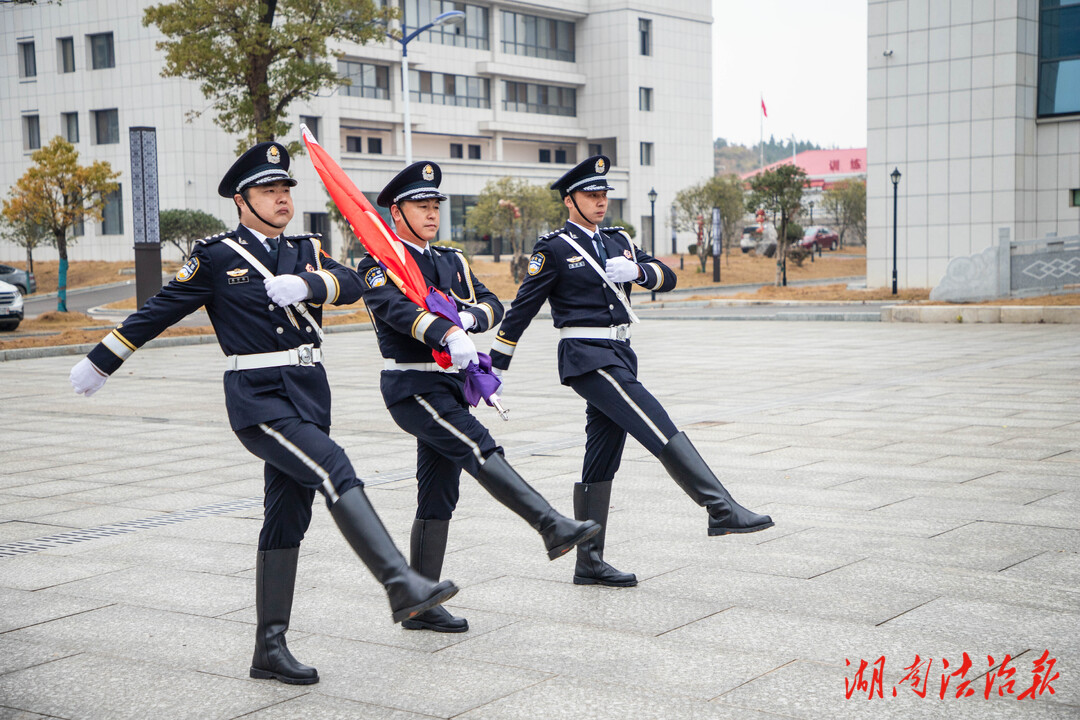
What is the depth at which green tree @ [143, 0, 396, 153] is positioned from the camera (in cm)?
2558

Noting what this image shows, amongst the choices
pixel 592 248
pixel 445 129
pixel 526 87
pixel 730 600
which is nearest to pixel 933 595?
pixel 730 600

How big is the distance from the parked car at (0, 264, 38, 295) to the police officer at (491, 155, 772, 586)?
37.8 meters

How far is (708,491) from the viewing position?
16.6 feet

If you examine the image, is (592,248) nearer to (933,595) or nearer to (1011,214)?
(933,595)

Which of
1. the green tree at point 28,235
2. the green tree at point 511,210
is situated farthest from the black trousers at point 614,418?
the green tree at point 28,235

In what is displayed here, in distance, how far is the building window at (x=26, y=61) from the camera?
4962cm

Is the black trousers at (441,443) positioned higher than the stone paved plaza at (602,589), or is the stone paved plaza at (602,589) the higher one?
the black trousers at (441,443)

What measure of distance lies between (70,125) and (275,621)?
165 ft

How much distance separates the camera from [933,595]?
16.5 ft

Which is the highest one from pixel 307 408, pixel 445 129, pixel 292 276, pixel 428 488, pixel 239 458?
pixel 445 129

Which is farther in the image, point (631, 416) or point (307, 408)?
point (631, 416)

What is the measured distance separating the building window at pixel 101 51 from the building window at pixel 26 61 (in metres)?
3.60

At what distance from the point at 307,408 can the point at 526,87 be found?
2448 inches

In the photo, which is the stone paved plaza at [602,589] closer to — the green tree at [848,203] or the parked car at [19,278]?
the parked car at [19,278]
